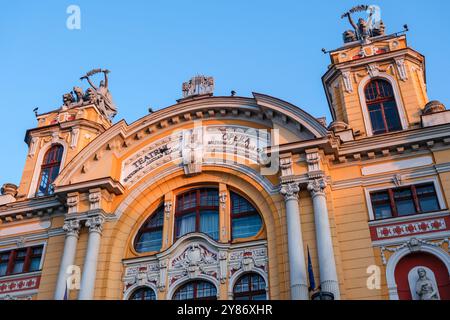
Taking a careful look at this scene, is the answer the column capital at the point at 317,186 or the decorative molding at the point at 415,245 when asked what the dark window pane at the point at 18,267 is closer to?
the column capital at the point at 317,186

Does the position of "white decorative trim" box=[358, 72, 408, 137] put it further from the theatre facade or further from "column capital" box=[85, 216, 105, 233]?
"column capital" box=[85, 216, 105, 233]

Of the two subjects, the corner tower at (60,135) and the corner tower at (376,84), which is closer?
the corner tower at (376,84)

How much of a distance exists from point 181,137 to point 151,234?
14.9 ft

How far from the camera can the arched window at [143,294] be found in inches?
846

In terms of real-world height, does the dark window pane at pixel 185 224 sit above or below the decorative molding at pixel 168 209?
below

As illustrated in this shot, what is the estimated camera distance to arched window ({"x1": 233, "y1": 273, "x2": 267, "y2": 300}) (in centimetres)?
2023

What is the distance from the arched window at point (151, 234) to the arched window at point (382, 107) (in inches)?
389

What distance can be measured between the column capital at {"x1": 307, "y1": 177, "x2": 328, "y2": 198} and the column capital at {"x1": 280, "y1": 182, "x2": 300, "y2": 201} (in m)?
0.49

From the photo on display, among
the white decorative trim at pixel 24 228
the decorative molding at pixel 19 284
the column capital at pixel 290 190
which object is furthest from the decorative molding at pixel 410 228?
the white decorative trim at pixel 24 228

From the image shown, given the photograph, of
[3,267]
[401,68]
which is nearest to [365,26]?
[401,68]

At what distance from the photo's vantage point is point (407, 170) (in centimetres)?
2117

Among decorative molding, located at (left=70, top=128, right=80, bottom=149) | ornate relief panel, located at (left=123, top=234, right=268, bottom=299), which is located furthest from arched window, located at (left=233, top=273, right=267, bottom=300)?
decorative molding, located at (left=70, top=128, right=80, bottom=149)

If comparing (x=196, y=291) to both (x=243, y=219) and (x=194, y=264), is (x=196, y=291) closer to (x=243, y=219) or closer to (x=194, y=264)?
(x=194, y=264)
